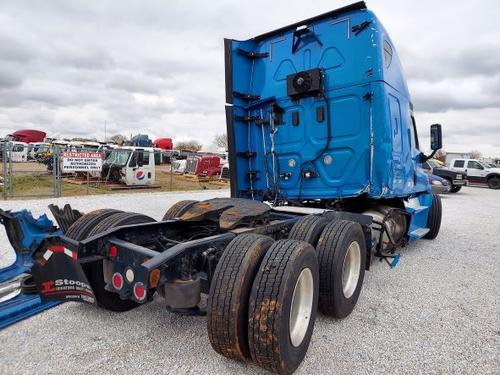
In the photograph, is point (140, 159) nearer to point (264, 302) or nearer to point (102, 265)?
point (102, 265)

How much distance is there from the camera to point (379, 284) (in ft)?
14.4

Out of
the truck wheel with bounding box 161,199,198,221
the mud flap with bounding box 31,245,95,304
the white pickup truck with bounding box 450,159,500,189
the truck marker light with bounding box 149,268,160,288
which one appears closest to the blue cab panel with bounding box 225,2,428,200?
the truck wheel with bounding box 161,199,198,221

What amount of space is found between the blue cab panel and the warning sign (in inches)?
429

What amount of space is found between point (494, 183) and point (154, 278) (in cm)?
2910

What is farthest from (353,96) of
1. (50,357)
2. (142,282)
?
(50,357)

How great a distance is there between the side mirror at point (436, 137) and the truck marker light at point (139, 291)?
5577 millimetres

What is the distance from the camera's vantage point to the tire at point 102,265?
2900 mm

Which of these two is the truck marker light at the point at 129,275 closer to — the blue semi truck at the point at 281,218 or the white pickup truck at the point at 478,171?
the blue semi truck at the point at 281,218

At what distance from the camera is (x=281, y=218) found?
431 cm

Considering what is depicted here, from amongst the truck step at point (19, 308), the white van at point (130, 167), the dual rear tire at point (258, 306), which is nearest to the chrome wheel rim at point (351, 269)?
the dual rear tire at point (258, 306)

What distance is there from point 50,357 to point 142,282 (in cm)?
97

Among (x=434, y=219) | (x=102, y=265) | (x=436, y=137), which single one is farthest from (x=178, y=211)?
(x=434, y=219)

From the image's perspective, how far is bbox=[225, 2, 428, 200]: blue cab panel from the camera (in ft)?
14.9

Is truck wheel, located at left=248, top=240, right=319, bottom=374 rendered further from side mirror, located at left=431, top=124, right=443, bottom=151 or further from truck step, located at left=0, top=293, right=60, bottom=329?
side mirror, located at left=431, top=124, right=443, bottom=151
